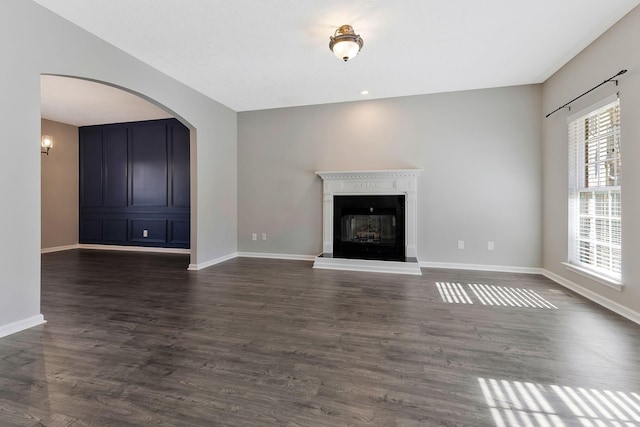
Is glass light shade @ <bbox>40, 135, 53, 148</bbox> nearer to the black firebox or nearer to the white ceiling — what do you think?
the white ceiling

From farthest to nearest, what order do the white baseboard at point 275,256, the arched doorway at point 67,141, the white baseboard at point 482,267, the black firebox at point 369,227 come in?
1. the white baseboard at point 275,256
2. the arched doorway at point 67,141
3. the black firebox at point 369,227
4. the white baseboard at point 482,267

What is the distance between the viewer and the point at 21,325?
2340 mm

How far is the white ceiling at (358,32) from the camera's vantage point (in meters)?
2.55

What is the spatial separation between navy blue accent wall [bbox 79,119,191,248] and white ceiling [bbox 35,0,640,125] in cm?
231

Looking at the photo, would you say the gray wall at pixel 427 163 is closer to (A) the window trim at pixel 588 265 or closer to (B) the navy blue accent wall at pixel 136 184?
(A) the window trim at pixel 588 265

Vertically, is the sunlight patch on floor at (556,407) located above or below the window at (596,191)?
below

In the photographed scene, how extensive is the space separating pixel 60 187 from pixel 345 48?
7.12 m

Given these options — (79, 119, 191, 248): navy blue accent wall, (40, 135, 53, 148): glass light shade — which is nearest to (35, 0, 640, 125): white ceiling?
(79, 119, 191, 248): navy blue accent wall

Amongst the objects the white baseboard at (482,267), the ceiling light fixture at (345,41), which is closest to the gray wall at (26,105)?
the ceiling light fixture at (345,41)

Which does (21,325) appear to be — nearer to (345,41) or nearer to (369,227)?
(345,41)

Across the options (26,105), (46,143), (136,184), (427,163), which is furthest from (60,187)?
(427,163)

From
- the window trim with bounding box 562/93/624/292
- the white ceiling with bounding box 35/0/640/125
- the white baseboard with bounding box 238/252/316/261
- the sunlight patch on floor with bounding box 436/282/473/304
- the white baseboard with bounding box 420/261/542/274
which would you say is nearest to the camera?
the white ceiling with bounding box 35/0/640/125

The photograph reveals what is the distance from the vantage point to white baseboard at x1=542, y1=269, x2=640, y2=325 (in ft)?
8.43

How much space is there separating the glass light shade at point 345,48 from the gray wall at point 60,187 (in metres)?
6.69
